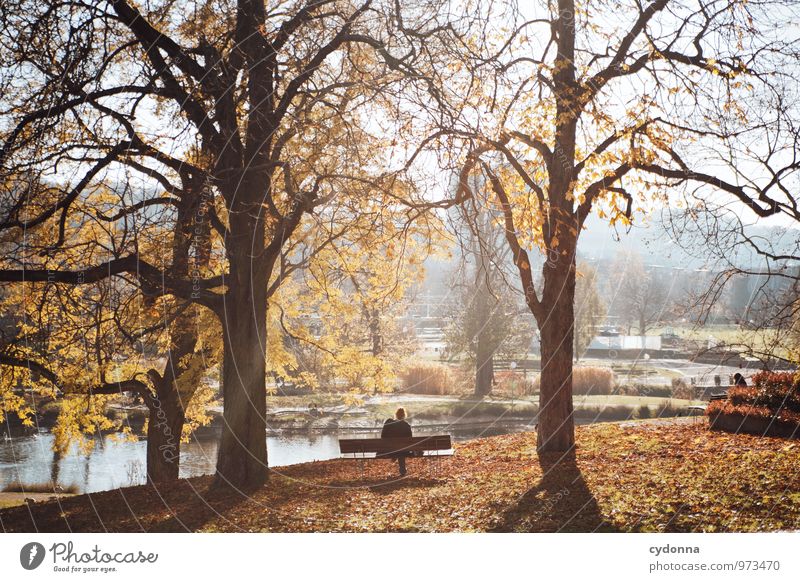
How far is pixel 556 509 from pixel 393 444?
3148mm

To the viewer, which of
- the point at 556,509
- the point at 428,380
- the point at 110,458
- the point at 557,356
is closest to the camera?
the point at 556,509

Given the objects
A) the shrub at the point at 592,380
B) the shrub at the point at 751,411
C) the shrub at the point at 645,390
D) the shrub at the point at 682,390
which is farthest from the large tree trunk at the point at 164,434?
the shrub at the point at 645,390

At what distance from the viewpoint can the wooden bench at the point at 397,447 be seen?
34.1ft

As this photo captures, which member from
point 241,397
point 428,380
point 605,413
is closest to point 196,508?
point 241,397

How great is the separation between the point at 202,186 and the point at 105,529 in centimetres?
430

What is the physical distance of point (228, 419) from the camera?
981 centimetres

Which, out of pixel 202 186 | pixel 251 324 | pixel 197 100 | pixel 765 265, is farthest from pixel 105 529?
pixel 765 265

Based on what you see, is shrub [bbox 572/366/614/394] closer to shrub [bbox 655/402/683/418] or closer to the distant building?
shrub [bbox 655/402/683/418]

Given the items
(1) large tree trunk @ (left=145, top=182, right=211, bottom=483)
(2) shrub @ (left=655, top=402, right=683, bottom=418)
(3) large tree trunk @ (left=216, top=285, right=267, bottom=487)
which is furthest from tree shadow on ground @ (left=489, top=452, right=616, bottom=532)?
(2) shrub @ (left=655, top=402, right=683, bottom=418)

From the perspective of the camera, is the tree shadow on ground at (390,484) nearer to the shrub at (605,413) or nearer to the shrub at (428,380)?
the shrub at (605,413)

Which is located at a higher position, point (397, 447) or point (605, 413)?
point (397, 447)

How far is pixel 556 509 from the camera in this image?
7.89 m

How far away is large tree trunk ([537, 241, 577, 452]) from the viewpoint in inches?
439

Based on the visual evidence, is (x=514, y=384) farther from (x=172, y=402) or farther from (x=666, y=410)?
(x=172, y=402)
